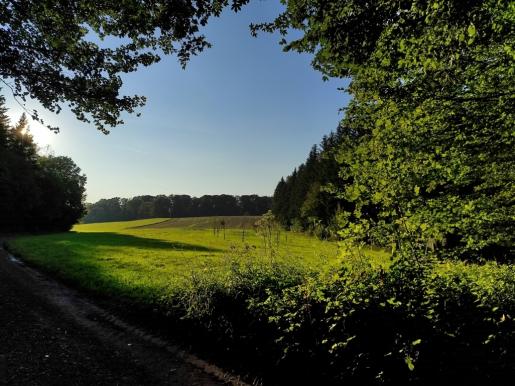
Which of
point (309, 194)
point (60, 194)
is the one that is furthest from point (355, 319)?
point (60, 194)

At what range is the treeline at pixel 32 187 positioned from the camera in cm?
5494

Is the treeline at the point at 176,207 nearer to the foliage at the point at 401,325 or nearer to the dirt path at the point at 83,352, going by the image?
the dirt path at the point at 83,352

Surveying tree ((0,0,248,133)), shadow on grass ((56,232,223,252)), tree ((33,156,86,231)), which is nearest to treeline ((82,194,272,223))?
tree ((33,156,86,231))

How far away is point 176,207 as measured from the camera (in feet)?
546

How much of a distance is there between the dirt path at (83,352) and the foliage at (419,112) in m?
4.91

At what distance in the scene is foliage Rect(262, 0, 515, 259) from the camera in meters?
5.34

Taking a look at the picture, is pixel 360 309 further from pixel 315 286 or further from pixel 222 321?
pixel 222 321

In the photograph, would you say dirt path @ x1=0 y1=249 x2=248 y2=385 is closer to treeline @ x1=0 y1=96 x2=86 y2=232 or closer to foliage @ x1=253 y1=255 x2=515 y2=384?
foliage @ x1=253 y1=255 x2=515 y2=384

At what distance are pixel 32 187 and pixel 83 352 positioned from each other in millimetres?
62228

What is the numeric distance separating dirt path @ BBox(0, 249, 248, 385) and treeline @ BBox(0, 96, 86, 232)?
45843 mm

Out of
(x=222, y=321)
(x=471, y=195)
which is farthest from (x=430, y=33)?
(x=222, y=321)

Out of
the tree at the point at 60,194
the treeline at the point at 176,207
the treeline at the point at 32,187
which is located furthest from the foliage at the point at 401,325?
the treeline at the point at 176,207

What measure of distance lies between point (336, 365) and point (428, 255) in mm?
2846

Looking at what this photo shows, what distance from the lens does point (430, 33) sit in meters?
5.04
